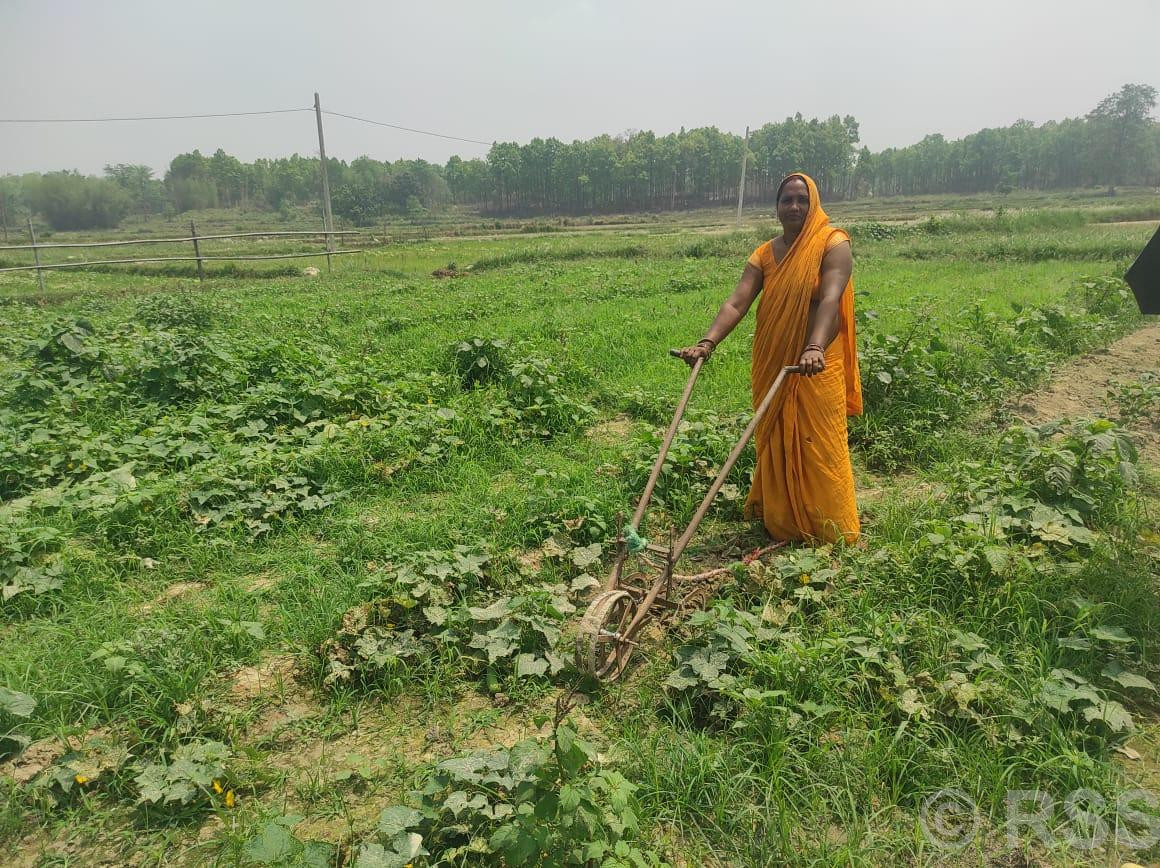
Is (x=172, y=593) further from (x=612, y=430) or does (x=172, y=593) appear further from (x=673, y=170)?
(x=673, y=170)

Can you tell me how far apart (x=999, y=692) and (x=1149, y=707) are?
67cm

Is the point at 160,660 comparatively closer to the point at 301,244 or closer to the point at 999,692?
the point at 999,692

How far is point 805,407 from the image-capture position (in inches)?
142

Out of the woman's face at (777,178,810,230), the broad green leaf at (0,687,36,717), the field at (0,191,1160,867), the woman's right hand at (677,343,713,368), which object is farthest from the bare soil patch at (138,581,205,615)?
the woman's face at (777,178,810,230)

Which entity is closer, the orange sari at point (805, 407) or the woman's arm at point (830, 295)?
the woman's arm at point (830, 295)

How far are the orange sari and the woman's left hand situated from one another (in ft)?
1.31

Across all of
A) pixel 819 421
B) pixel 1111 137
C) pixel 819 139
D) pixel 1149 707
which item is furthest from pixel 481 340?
pixel 1111 137

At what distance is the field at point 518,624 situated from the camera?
2092mm

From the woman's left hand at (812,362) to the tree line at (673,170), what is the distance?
214 ft

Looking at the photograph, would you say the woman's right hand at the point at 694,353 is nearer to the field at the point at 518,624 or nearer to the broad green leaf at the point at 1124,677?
the field at the point at 518,624

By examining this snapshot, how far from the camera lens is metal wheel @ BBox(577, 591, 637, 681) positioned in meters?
2.45

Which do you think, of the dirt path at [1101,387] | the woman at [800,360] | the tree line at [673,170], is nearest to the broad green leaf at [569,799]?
the woman at [800,360]

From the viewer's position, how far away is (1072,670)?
2.63 meters

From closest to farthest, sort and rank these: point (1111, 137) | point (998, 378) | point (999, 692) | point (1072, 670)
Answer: point (999, 692)
point (1072, 670)
point (998, 378)
point (1111, 137)
